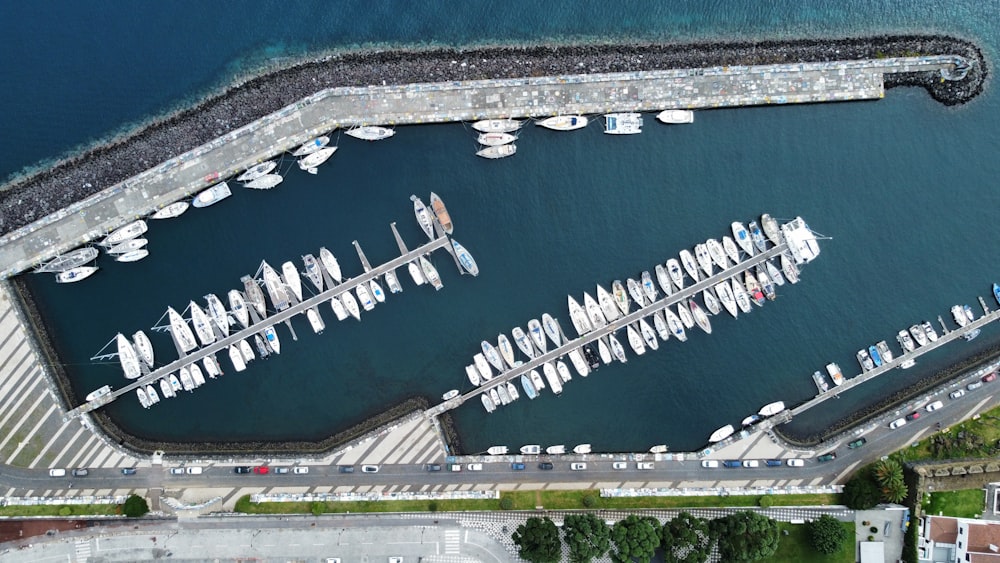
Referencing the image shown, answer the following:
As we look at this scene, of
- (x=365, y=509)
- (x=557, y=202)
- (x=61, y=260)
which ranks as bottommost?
(x=365, y=509)

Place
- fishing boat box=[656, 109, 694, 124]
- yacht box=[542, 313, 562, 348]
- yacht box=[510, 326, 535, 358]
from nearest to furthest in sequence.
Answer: fishing boat box=[656, 109, 694, 124], yacht box=[510, 326, 535, 358], yacht box=[542, 313, 562, 348]

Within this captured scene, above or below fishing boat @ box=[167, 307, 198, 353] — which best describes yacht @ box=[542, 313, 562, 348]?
below

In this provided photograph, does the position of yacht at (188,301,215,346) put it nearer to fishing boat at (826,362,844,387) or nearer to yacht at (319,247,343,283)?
yacht at (319,247,343,283)

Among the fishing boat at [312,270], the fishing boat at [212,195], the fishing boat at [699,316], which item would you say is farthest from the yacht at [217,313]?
the fishing boat at [699,316]

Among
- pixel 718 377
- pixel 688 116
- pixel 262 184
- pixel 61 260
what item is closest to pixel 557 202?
pixel 688 116

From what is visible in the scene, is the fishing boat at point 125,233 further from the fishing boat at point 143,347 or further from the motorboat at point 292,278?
the motorboat at point 292,278

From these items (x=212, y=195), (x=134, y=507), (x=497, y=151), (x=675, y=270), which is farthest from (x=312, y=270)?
(x=675, y=270)

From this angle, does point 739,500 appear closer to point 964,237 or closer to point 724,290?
point 724,290

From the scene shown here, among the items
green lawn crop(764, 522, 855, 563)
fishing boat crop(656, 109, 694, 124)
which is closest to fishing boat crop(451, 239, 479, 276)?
fishing boat crop(656, 109, 694, 124)
